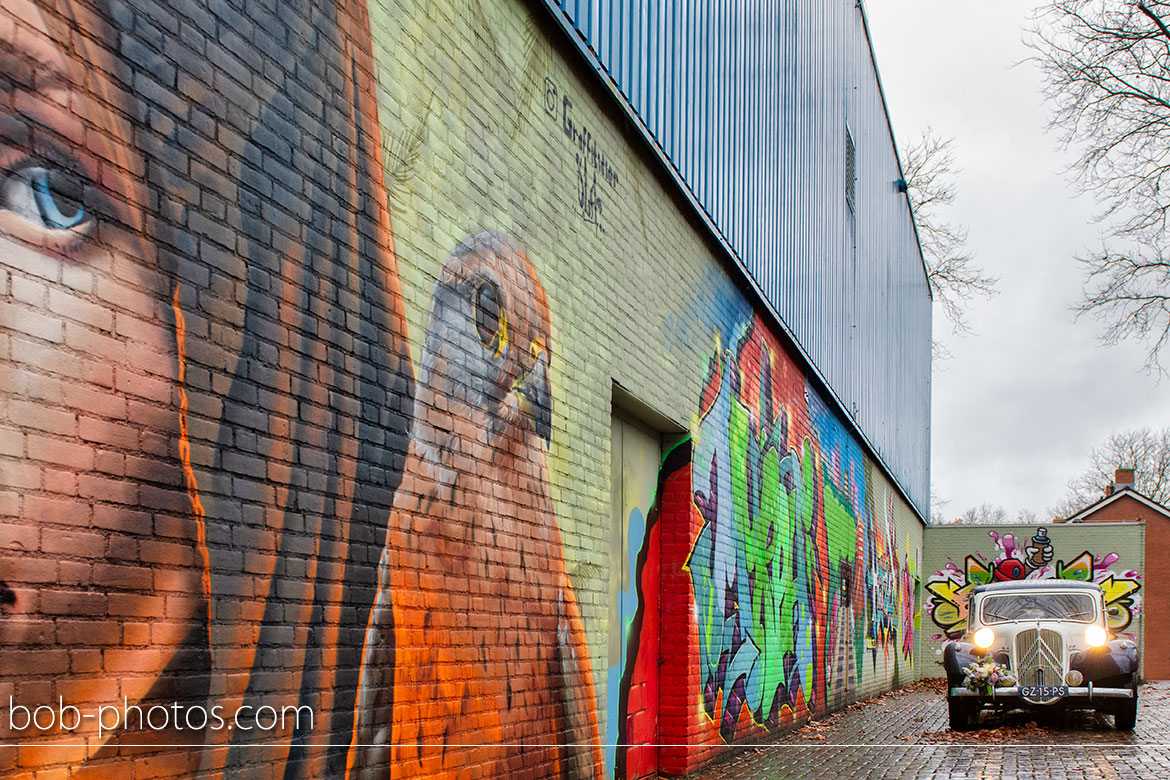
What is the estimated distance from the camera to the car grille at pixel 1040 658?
14195 millimetres

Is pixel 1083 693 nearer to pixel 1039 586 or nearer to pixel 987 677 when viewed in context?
pixel 987 677

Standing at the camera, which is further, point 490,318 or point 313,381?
point 490,318

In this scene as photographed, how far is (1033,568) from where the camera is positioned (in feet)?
112

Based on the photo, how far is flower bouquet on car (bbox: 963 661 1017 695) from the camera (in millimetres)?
14227

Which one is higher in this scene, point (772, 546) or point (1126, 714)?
point (772, 546)

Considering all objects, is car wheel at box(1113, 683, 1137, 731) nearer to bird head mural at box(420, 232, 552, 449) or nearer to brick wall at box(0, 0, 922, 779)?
brick wall at box(0, 0, 922, 779)

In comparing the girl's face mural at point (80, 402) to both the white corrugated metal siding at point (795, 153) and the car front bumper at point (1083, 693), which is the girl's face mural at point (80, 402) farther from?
the car front bumper at point (1083, 693)

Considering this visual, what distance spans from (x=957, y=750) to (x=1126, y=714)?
333 centimetres

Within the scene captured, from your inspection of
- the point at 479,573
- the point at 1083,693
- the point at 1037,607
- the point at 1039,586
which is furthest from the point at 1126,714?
the point at 479,573

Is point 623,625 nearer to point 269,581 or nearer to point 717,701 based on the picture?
point 717,701

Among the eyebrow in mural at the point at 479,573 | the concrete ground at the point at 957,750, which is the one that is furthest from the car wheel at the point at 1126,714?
the eyebrow in mural at the point at 479,573

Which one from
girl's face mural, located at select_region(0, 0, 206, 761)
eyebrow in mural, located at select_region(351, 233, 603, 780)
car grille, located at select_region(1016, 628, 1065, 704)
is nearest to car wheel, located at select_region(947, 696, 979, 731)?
car grille, located at select_region(1016, 628, 1065, 704)

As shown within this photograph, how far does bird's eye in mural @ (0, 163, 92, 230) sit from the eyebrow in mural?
2.19 meters

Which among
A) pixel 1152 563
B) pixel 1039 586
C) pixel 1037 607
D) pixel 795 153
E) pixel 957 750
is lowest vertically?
pixel 957 750
